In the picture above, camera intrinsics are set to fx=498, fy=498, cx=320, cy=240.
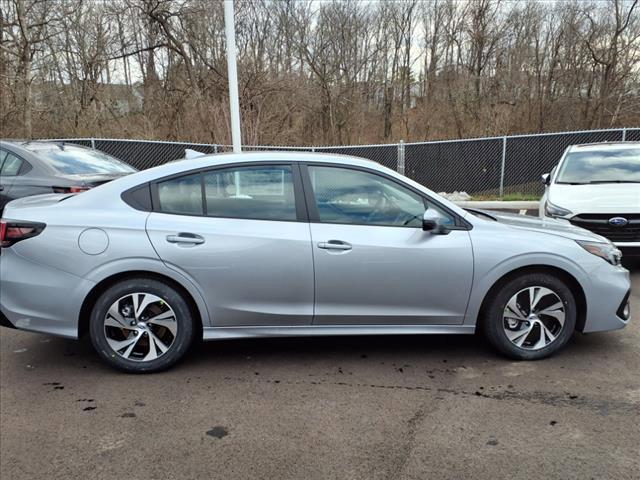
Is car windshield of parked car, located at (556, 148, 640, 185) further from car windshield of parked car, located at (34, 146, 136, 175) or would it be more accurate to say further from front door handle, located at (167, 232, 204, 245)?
car windshield of parked car, located at (34, 146, 136, 175)

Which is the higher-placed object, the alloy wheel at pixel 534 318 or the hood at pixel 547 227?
the hood at pixel 547 227

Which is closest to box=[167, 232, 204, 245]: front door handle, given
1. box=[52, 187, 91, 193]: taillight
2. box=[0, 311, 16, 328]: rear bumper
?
box=[0, 311, 16, 328]: rear bumper

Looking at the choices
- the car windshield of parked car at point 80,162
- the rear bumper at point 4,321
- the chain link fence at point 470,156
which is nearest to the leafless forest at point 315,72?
the chain link fence at point 470,156

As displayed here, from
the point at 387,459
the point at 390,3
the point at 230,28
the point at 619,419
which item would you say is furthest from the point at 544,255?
the point at 390,3

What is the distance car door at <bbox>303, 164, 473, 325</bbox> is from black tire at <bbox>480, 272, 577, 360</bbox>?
9.0 inches

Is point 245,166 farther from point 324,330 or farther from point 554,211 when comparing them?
A: point 554,211

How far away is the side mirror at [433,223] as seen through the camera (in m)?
3.56

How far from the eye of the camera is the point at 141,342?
359 cm

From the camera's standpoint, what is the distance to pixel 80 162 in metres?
6.53

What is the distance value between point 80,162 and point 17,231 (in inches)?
129

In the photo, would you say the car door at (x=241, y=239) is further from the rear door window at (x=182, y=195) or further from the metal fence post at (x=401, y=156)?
the metal fence post at (x=401, y=156)

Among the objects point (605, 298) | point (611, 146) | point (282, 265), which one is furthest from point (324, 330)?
→ point (611, 146)

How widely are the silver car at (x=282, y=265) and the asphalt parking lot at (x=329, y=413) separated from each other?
0.94 ft

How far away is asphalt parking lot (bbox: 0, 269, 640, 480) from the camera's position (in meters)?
2.58
